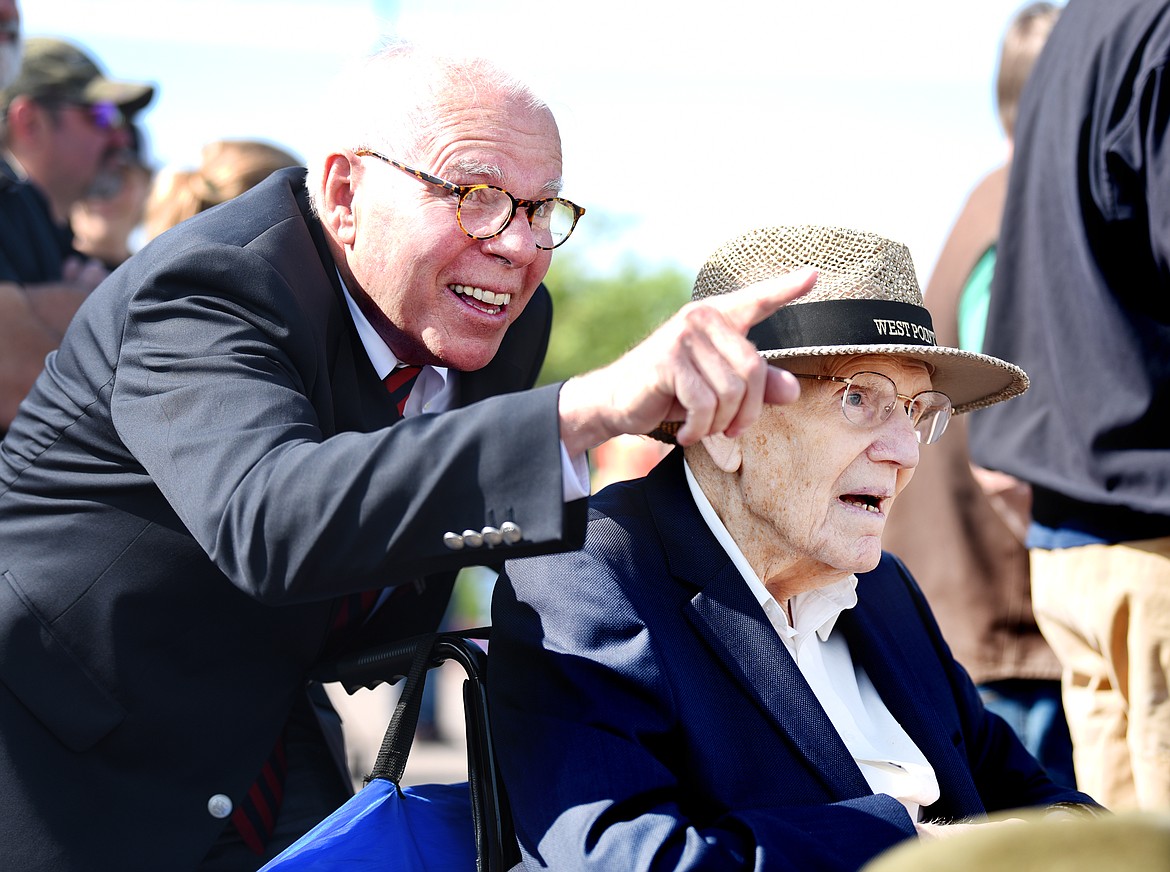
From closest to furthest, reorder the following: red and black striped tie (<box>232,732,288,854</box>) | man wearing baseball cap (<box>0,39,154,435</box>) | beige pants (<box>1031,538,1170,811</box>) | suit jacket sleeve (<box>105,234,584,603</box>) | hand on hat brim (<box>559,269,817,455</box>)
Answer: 1. hand on hat brim (<box>559,269,817,455</box>)
2. suit jacket sleeve (<box>105,234,584,603</box>)
3. red and black striped tie (<box>232,732,288,854</box>)
4. beige pants (<box>1031,538,1170,811</box>)
5. man wearing baseball cap (<box>0,39,154,435</box>)

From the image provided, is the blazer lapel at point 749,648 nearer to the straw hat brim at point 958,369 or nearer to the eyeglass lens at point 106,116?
the straw hat brim at point 958,369

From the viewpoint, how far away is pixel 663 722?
7.06 ft

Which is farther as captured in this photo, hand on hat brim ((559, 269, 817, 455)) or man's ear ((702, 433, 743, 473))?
man's ear ((702, 433, 743, 473))

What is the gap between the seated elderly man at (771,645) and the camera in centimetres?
206

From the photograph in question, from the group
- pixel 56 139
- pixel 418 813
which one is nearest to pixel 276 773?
pixel 418 813

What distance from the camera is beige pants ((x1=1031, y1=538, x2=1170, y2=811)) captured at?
10.1 feet

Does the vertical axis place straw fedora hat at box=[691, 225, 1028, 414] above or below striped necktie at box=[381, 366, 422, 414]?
above

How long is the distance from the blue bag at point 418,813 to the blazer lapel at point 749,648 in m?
0.40

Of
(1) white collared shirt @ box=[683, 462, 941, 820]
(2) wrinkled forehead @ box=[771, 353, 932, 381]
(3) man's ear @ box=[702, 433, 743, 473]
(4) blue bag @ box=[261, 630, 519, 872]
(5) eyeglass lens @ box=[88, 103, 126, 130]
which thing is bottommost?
→ (4) blue bag @ box=[261, 630, 519, 872]

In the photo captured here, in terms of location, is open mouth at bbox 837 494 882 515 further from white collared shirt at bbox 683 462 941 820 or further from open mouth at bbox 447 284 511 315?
open mouth at bbox 447 284 511 315

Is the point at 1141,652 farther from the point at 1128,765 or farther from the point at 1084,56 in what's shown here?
the point at 1084,56

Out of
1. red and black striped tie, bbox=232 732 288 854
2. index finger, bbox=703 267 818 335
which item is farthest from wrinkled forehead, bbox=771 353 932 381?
red and black striped tie, bbox=232 732 288 854

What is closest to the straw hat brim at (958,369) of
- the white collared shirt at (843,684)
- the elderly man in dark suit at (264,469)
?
the white collared shirt at (843,684)

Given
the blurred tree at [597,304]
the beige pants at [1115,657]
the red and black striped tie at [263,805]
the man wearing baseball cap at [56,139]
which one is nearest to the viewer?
the red and black striped tie at [263,805]
